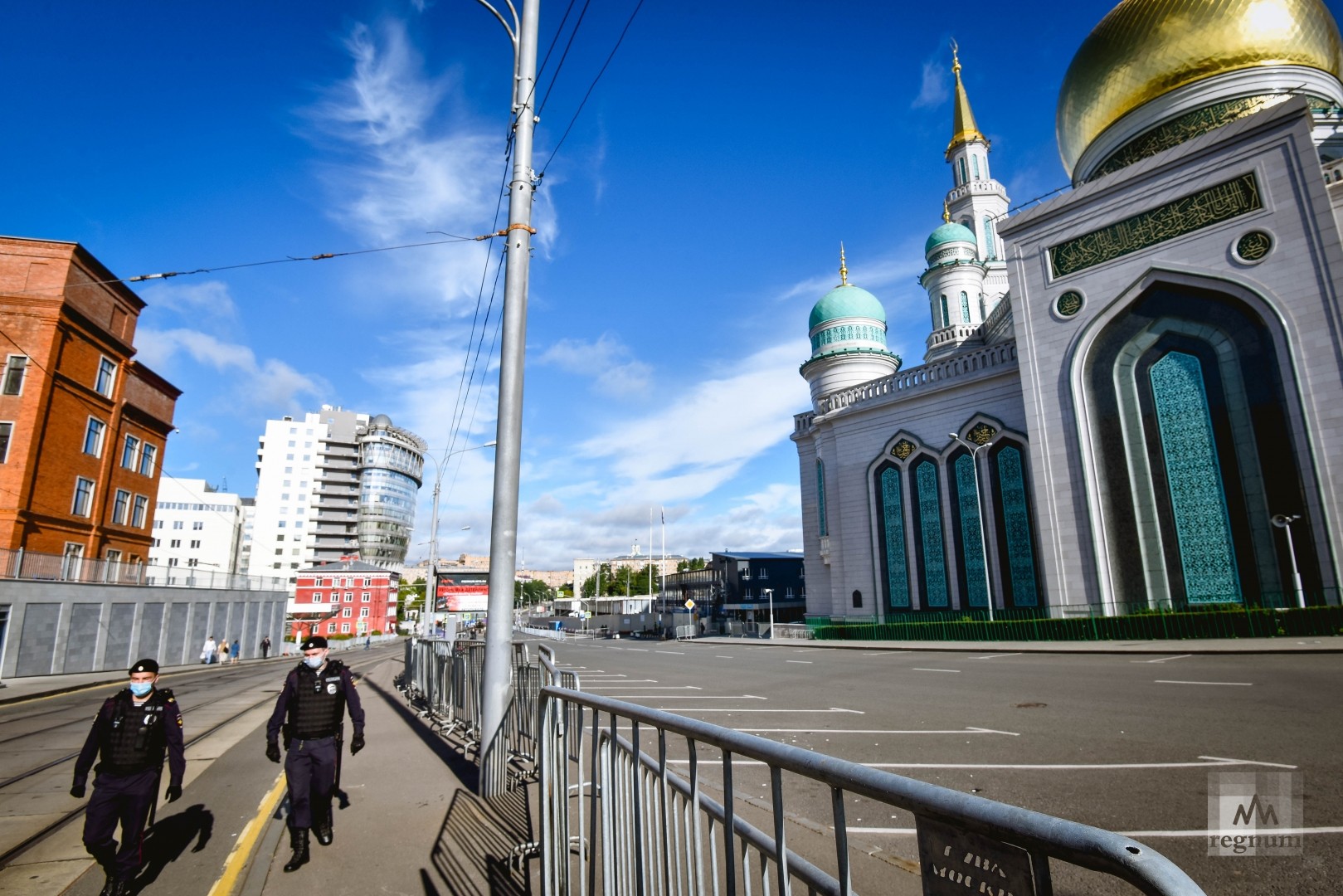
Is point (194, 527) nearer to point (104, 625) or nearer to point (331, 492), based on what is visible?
point (331, 492)

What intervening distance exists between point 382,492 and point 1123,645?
106030 millimetres

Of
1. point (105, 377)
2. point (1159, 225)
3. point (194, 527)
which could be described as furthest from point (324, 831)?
point (194, 527)

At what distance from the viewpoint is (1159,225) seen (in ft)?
77.9

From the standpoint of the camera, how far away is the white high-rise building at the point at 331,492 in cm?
9575

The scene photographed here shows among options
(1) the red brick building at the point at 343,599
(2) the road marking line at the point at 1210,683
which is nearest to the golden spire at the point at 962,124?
(2) the road marking line at the point at 1210,683

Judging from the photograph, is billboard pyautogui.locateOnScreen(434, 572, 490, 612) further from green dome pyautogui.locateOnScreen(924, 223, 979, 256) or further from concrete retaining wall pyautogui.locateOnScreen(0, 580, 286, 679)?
green dome pyautogui.locateOnScreen(924, 223, 979, 256)

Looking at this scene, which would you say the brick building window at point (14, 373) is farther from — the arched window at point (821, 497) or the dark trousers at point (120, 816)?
the arched window at point (821, 497)

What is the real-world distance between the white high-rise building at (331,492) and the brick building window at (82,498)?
214ft

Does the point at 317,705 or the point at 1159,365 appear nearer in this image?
the point at 317,705

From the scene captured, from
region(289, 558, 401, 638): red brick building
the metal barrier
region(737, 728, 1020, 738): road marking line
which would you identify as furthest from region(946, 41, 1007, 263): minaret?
region(289, 558, 401, 638): red brick building

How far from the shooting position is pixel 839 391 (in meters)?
37.9

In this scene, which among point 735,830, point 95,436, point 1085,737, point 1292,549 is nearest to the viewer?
point 735,830

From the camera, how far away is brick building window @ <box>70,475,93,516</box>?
2966 cm

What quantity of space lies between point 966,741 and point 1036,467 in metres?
21.0
